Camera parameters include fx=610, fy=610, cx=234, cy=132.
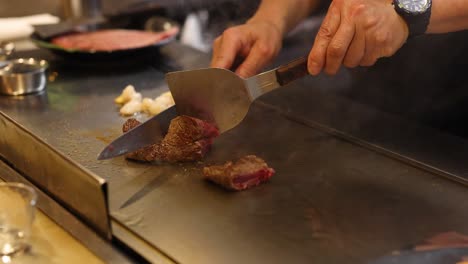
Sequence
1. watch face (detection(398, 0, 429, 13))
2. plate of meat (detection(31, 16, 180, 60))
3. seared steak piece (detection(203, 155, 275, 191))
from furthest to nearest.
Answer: plate of meat (detection(31, 16, 180, 60)) < watch face (detection(398, 0, 429, 13)) < seared steak piece (detection(203, 155, 275, 191))

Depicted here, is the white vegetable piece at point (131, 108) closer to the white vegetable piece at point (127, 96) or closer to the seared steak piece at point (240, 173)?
the white vegetable piece at point (127, 96)

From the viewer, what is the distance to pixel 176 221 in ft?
4.49

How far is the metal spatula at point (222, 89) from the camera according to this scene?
159 cm

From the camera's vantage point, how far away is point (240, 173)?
4.81 feet

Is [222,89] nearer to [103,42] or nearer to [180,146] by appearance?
[180,146]

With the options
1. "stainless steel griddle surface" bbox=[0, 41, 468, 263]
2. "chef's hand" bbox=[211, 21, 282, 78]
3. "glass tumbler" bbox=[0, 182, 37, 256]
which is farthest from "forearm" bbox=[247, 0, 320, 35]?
"glass tumbler" bbox=[0, 182, 37, 256]

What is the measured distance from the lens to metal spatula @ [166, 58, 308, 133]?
5.21 feet

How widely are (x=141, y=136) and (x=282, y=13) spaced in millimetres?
752

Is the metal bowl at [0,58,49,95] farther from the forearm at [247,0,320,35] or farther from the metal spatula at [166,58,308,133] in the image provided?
the forearm at [247,0,320,35]

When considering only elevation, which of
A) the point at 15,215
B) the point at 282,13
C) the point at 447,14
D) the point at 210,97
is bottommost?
the point at 15,215

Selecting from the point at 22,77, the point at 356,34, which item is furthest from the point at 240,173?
the point at 22,77

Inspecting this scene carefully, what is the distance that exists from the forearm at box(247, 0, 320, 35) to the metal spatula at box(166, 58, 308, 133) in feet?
1.62

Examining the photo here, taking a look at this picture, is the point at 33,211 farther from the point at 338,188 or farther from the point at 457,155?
the point at 457,155

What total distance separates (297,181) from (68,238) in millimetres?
575
